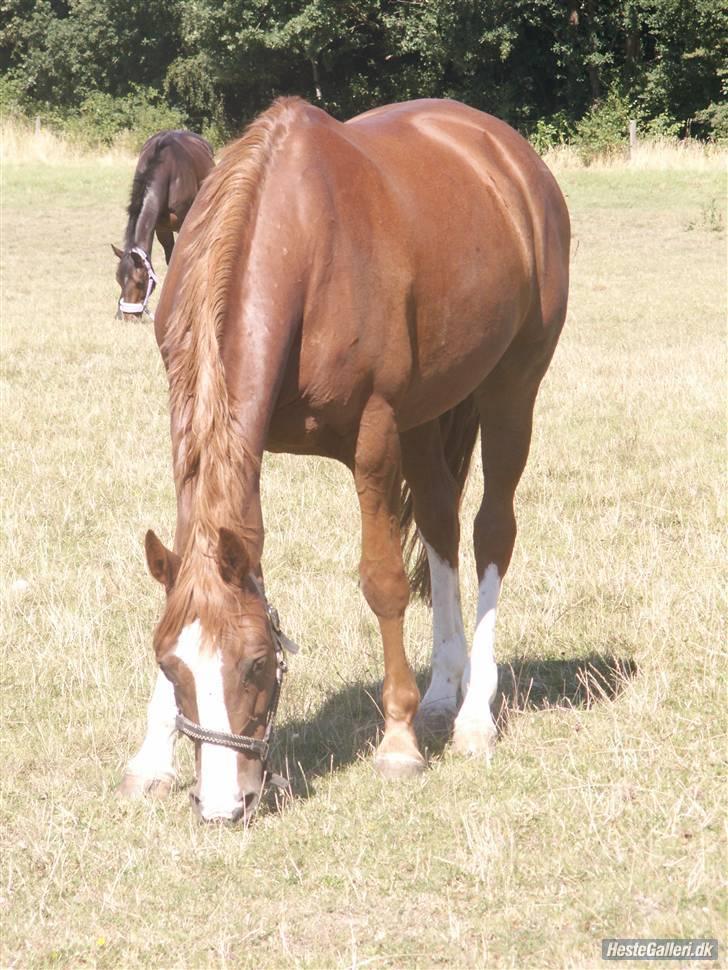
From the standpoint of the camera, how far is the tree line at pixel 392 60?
3234 centimetres

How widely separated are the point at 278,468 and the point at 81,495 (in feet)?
3.75

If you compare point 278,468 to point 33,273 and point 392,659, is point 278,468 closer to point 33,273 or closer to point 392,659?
point 392,659

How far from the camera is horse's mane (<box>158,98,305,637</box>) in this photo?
3030 mm

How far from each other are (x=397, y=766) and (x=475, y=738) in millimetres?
365

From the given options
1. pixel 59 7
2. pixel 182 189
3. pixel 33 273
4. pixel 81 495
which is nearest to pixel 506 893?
pixel 81 495

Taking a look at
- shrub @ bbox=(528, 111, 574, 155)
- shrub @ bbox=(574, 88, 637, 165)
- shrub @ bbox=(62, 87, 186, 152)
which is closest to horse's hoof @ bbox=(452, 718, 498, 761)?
shrub @ bbox=(574, 88, 637, 165)

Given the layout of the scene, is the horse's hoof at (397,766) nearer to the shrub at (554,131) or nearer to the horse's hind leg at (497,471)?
the horse's hind leg at (497,471)

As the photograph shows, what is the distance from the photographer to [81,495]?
6594 mm

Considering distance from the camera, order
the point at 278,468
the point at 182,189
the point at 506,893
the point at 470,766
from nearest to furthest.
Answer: the point at 506,893 < the point at 470,766 < the point at 278,468 < the point at 182,189

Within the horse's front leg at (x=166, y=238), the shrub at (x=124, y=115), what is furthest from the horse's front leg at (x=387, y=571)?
the shrub at (x=124, y=115)

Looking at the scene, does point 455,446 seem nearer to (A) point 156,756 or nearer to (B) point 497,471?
(B) point 497,471

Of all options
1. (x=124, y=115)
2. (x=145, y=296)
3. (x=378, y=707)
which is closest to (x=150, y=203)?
(x=145, y=296)

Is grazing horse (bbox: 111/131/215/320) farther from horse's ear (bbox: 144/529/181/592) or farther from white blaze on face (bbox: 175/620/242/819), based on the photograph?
white blaze on face (bbox: 175/620/242/819)

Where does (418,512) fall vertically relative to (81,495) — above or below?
above
